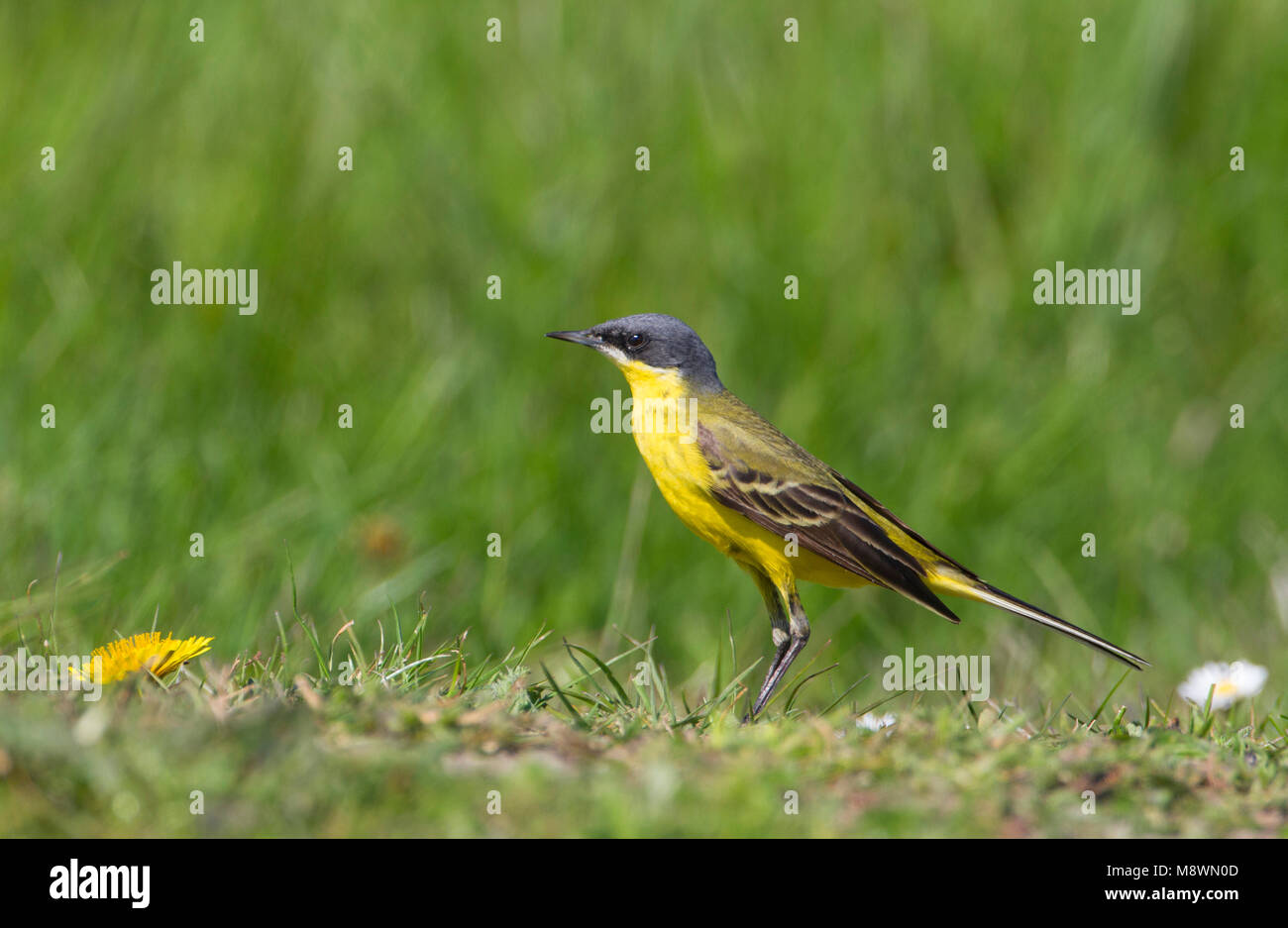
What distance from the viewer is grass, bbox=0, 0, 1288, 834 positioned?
8812 mm

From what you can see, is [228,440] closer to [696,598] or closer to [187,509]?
[187,509]

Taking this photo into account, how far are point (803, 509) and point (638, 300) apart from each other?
4.71 metres

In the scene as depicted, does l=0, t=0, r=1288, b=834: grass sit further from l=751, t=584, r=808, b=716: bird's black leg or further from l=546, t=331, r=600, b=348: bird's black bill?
l=546, t=331, r=600, b=348: bird's black bill

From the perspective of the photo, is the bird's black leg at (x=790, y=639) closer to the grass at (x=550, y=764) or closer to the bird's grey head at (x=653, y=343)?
the grass at (x=550, y=764)

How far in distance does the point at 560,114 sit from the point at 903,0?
117 inches

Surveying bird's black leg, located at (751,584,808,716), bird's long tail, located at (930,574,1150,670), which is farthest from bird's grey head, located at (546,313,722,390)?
bird's long tail, located at (930,574,1150,670)

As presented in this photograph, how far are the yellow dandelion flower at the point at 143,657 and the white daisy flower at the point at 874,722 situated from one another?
7.43 ft

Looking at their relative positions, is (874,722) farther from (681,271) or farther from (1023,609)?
(681,271)

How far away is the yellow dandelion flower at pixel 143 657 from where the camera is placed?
4375 millimetres

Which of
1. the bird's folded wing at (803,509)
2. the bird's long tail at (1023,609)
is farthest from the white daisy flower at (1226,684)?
the bird's folded wing at (803,509)

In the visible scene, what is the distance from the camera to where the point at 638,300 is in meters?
10.3

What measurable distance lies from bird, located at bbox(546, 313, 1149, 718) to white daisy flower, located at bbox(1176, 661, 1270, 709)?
1.21ft

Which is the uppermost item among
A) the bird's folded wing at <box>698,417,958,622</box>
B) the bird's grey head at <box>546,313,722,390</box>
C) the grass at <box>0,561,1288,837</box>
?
the bird's grey head at <box>546,313,722,390</box>

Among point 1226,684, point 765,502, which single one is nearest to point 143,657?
point 765,502
